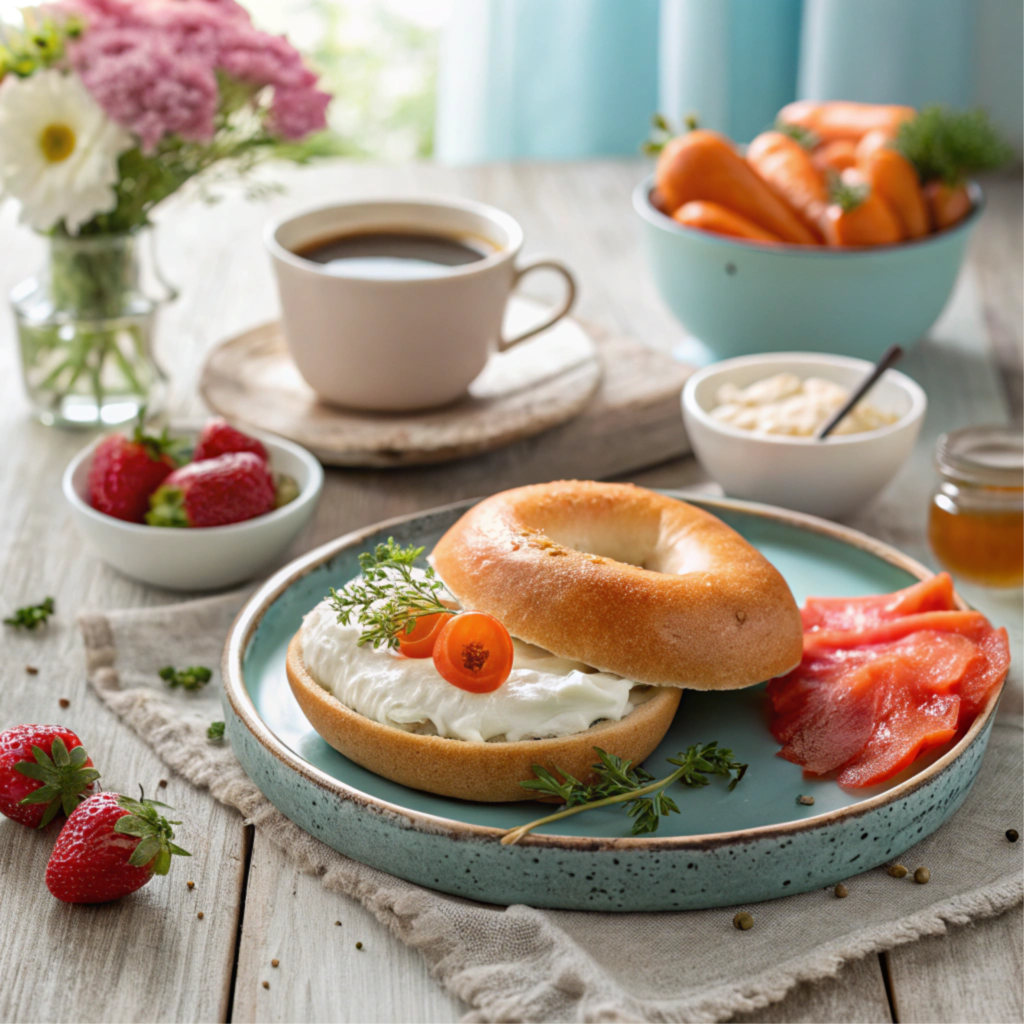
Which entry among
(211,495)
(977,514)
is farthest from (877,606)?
(211,495)

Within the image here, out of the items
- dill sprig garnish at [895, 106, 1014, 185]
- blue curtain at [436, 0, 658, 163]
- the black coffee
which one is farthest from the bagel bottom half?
blue curtain at [436, 0, 658, 163]

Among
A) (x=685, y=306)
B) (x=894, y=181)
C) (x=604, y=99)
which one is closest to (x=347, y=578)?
(x=685, y=306)

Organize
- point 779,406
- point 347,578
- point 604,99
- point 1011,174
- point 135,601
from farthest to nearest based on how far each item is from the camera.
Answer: point 604,99
point 1011,174
point 779,406
point 135,601
point 347,578

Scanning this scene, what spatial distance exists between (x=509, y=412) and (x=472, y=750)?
3.28 feet

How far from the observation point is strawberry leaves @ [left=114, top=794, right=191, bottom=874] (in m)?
1.20

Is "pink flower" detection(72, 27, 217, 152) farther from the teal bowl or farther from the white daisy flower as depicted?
the teal bowl

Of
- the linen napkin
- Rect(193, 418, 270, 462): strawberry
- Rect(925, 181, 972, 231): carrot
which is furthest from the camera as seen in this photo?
Rect(925, 181, 972, 231): carrot

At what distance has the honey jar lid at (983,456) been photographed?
1.78 metres

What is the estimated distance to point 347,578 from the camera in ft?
5.46

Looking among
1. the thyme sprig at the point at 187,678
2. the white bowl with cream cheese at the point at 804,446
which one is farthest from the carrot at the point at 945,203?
the thyme sprig at the point at 187,678

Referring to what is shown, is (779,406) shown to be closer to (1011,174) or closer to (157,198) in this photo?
(157,198)

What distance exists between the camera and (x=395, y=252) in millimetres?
2221

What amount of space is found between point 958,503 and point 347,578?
34.4 inches

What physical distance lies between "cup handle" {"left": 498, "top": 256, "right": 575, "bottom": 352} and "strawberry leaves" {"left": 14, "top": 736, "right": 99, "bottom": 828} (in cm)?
116
